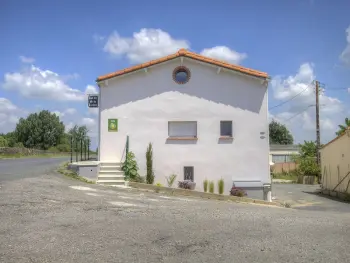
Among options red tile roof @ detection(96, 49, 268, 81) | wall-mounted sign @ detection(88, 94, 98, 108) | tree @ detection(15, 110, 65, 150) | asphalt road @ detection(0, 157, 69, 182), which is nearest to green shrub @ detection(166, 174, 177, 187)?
wall-mounted sign @ detection(88, 94, 98, 108)

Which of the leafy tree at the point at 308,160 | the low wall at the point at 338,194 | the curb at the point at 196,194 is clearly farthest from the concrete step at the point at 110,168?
the leafy tree at the point at 308,160

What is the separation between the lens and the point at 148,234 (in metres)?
7.46

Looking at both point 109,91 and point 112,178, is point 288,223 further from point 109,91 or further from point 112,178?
point 109,91

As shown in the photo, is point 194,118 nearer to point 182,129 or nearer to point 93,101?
point 182,129

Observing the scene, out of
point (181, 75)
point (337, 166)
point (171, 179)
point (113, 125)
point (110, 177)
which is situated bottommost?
point (171, 179)

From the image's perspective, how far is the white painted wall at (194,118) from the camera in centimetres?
1883

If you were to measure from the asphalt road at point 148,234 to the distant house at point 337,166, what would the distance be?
578 inches

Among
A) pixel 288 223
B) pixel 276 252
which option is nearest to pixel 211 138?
pixel 288 223

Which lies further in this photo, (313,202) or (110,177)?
(313,202)

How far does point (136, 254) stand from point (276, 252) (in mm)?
2313

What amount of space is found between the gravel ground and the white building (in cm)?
766

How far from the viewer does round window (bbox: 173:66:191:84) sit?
19.4 metres

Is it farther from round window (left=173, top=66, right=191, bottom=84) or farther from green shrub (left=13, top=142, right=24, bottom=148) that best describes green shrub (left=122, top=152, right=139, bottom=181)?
green shrub (left=13, top=142, right=24, bottom=148)

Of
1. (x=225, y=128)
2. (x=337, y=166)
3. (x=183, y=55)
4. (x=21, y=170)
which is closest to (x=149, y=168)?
(x=225, y=128)
